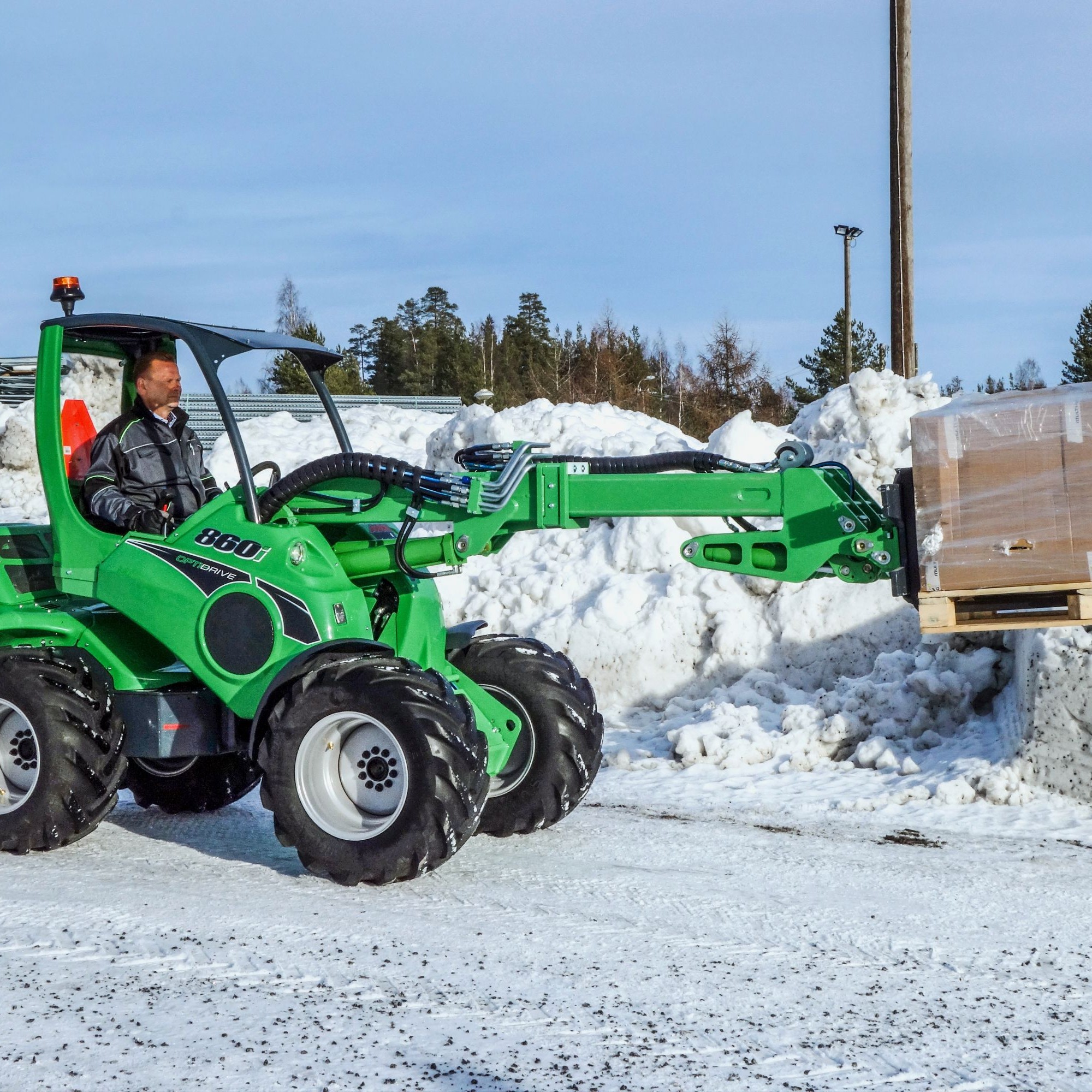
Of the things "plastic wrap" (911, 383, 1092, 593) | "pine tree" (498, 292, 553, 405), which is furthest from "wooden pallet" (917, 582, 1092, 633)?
"pine tree" (498, 292, 553, 405)

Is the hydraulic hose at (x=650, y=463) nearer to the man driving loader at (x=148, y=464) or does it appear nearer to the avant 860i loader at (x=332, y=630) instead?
the avant 860i loader at (x=332, y=630)

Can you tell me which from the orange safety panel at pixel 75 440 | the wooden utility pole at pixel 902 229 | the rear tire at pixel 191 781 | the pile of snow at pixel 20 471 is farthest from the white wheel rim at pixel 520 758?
the wooden utility pole at pixel 902 229

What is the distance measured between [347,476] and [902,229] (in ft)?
37.0

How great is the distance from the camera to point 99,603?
687 cm

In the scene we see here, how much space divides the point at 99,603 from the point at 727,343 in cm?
4846

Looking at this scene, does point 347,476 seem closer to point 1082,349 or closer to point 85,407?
point 85,407

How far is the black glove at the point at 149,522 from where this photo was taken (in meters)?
6.23

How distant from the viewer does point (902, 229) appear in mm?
15672

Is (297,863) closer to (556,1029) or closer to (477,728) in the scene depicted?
(477,728)

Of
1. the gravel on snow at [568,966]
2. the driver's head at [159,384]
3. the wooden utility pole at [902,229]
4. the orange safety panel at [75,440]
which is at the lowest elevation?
the gravel on snow at [568,966]

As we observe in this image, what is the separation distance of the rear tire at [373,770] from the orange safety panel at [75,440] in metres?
1.60

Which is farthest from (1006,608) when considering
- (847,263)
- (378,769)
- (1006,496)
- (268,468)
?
→ (847,263)

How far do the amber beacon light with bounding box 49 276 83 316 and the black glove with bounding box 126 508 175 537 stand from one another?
1122 mm

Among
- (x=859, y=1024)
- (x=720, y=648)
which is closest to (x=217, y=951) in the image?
(x=859, y=1024)
